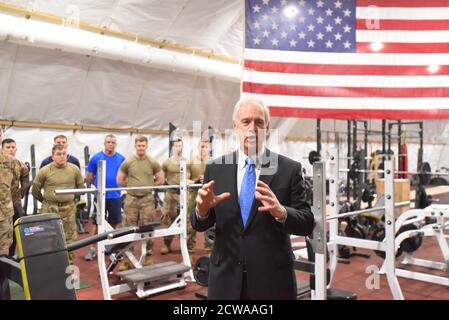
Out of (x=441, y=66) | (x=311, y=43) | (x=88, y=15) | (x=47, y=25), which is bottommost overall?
(x=441, y=66)

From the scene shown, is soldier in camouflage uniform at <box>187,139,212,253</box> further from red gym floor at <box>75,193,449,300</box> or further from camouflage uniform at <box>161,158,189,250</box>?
red gym floor at <box>75,193,449,300</box>

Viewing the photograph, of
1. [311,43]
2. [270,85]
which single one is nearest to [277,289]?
[270,85]

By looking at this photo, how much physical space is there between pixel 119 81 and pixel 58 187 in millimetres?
3734

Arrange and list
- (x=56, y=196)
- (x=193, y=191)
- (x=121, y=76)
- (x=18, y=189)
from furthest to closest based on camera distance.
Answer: (x=121, y=76) → (x=193, y=191) → (x=56, y=196) → (x=18, y=189)

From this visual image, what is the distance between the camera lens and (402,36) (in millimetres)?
4160

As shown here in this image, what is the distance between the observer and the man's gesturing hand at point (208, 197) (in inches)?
52.6

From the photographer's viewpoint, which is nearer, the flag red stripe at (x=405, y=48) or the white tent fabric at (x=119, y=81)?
the flag red stripe at (x=405, y=48)

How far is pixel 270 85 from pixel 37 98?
464cm

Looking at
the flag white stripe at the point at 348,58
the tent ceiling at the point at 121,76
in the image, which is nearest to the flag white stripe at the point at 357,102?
the flag white stripe at the point at 348,58

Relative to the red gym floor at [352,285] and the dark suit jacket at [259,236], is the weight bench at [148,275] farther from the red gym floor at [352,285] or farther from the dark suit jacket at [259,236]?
the dark suit jacket at [259,236]

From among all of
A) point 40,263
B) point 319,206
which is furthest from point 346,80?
point 40,263

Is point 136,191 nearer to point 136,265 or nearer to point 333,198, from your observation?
point 136,265

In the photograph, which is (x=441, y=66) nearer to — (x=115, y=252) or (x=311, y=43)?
(x=311, y=43)

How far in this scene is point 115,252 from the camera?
423 centimetres
